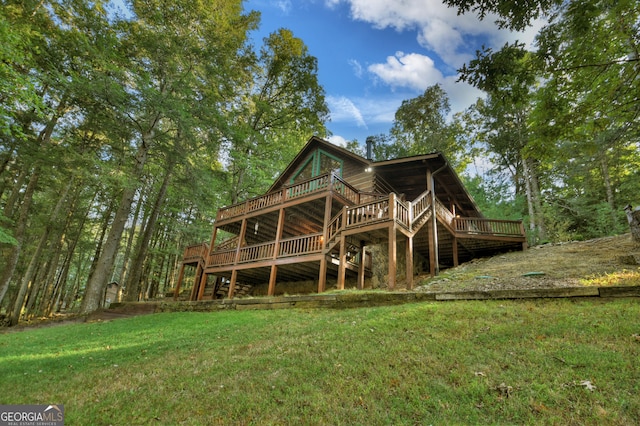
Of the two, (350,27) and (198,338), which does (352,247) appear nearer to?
(198,338)

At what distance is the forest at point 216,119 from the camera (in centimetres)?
723

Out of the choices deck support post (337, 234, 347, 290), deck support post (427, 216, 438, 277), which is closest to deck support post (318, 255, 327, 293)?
deck support post (337, 234, 347, 290)

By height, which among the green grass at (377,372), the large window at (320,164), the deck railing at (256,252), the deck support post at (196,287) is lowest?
the green grass at (377,372)

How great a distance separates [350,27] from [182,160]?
44.7ft

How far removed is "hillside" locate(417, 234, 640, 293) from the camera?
24.2ft

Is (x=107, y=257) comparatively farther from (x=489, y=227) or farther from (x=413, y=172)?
(x=489, y=227)

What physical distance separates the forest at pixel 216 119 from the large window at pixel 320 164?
9.79ft

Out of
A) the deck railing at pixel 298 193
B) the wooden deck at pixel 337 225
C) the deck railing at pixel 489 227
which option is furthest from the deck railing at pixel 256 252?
the deck railing at pixel 489 227

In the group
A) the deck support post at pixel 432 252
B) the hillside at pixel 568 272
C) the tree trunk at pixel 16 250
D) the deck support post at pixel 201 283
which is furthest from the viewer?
the deck support post at pixel 201 283

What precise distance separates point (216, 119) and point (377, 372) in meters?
13.9

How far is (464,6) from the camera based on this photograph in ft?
22.0

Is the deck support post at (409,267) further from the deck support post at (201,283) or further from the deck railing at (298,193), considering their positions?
the deck support post at (201,283)

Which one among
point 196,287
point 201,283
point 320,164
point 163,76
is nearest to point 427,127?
point 320,164

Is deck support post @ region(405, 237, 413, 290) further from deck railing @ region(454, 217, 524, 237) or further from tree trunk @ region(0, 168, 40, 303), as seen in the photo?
tree trunk @ region(0, 168, 40, 303)
